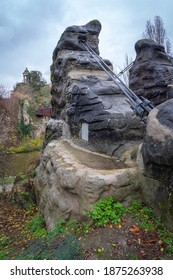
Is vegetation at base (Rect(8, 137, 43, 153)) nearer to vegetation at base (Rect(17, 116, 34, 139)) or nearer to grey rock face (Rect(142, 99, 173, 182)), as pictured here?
vegetation at base (Rect(17, 116, 34, 139))

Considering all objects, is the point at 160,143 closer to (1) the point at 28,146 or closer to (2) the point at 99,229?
(2) the point at 99,229

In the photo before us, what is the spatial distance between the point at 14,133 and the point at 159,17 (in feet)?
47.5

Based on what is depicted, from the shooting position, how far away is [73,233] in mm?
2879

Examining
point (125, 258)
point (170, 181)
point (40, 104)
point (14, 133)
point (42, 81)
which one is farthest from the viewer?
point (42, 81)

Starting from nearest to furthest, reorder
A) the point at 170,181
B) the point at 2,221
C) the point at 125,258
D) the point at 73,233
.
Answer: the point at 125,258 → the point at 170,181 → the point at 73,233 → the point at 2,221

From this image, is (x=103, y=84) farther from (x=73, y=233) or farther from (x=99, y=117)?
(x=73, y=233)

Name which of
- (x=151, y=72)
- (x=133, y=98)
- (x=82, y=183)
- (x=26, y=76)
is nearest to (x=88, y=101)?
(x=133, y=98)

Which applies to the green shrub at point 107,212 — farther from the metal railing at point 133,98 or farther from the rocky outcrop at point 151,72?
the rocky outcrop at point 151,72

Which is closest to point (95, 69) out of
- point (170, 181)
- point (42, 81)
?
point (170, 181)

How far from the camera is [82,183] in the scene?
3.12 m

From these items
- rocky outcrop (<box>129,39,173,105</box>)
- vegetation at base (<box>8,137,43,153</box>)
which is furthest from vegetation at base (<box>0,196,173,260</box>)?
vegetation at base (<box>8,137,43,153</box>)

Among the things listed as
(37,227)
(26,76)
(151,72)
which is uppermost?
(26,76)

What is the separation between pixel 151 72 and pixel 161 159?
10.8 feet

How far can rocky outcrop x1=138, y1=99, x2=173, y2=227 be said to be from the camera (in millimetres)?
2566
